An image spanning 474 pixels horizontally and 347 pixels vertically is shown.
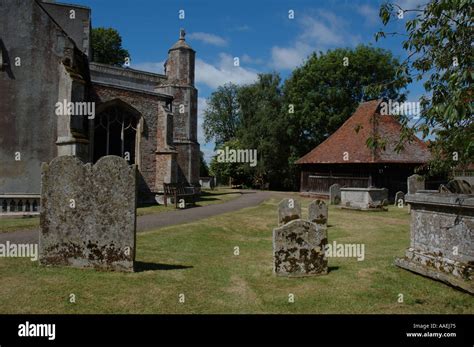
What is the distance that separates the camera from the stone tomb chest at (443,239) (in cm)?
631

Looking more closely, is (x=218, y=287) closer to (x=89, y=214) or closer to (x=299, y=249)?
(x=299, y=249)

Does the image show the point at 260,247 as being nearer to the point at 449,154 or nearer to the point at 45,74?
the point at 449,154

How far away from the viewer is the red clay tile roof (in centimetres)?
2539

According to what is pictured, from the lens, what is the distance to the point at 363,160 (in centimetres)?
2534

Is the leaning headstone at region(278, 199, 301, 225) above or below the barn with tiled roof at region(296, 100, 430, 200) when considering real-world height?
below

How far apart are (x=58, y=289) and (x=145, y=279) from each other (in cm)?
143

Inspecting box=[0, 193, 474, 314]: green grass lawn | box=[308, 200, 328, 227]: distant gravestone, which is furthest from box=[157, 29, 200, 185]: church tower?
box=[0, 193, 474, 314]: green grass lawn

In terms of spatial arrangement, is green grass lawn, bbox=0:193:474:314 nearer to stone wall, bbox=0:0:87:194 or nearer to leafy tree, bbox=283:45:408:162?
stone wall, bbox=0:0:87:194

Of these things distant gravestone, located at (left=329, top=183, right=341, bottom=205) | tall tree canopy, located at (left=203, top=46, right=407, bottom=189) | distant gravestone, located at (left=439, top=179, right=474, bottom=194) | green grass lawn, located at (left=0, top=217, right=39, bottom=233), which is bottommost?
green grass lawn, located at (left=0, top=217, right=39, bottom=233)

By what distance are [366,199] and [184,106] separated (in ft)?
54.7

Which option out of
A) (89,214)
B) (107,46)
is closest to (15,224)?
(89,214)

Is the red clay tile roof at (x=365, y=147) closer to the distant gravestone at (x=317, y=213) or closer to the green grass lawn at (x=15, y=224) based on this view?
the distant gravestone at (x=317, y=213)

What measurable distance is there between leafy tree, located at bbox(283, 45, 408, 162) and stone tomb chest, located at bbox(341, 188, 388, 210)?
19795mm
